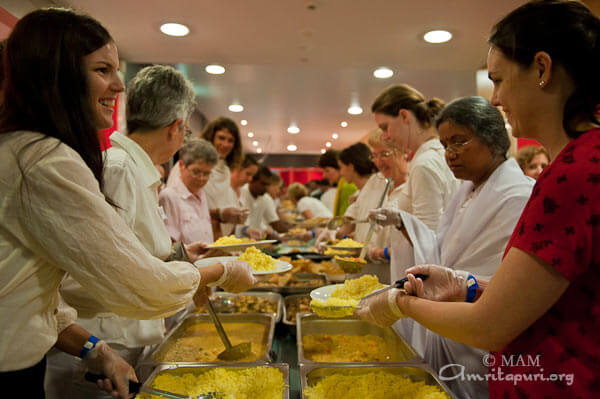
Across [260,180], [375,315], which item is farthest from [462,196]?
[260,180]

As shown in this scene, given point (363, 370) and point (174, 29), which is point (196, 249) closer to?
point (363, 370)

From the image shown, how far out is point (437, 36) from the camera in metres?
3.39

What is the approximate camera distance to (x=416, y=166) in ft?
6.82

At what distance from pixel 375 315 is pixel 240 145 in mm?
2926

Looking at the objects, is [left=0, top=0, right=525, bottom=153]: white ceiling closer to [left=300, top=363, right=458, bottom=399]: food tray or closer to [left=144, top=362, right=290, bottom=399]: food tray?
[left=144, top=362, right=290, bottom=399]: food tray

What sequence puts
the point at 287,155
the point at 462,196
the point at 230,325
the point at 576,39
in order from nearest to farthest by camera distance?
the point at 576,39 → the point at 462,196 → the point at 230,325 → the point at 287,155

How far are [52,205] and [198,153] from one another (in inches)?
77.8

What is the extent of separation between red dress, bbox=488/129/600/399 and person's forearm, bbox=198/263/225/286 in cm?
86

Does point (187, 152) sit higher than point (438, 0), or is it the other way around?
point (438, 0)

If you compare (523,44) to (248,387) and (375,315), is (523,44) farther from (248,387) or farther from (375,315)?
(248,387)

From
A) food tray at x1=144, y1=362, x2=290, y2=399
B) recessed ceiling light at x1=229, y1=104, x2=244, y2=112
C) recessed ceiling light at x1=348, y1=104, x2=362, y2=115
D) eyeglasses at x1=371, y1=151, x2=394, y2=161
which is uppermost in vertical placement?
recessed ceiling light at x1=348, y1=104, x2=362, y2=115

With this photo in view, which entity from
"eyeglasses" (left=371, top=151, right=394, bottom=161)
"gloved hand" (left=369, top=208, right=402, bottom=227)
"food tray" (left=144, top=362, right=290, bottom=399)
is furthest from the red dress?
"eyeglasses" (left=371, top=151, right=394, bottom=161)

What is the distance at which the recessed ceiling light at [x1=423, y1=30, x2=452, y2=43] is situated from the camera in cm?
332

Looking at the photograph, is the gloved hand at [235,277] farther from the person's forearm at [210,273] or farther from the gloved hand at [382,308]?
the gloved hand at [382,308]
